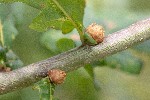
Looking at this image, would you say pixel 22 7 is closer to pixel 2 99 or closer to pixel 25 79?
pixel 2 99

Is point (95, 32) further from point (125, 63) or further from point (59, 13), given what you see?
point (125, 63)

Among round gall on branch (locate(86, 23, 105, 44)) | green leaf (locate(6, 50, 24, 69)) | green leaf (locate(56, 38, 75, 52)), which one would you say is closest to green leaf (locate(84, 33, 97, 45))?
round gall on branch (locate(86, 23, 105, 44))

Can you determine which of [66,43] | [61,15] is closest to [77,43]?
[66,43]

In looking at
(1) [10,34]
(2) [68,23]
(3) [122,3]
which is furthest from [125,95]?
(2) [68,23]

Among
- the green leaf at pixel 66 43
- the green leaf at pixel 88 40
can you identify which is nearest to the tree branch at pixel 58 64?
the green leaf at pixel 88 40

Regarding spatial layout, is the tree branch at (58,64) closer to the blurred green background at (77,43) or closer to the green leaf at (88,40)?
the green leaf at (88,40)

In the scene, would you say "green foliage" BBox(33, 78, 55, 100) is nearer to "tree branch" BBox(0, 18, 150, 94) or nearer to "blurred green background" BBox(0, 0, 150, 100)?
"tree branch" BBox(0, 18, 150, 94)
